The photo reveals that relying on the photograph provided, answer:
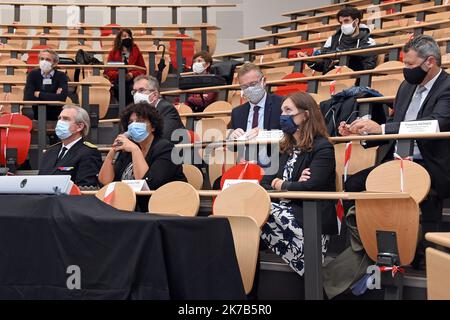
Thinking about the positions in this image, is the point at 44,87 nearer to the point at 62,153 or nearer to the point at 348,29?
the point at 62,153

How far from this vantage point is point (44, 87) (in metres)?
6.64

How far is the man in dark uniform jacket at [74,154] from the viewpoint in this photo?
175 inches

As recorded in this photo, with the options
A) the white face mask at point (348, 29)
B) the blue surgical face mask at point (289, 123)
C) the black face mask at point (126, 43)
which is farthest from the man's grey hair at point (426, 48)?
the black face mask at point (126, 43)

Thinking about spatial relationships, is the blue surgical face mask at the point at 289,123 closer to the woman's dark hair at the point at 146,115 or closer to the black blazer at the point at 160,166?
the black blazer at the point at 160,166

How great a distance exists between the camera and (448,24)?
6.58m

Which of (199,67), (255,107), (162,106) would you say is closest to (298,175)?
(255,107)

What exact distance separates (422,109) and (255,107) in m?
1.26

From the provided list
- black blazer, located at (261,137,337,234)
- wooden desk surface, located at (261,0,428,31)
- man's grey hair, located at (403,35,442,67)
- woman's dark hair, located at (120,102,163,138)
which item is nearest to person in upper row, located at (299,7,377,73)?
wooden desk surface, located at (261,0,428,31)

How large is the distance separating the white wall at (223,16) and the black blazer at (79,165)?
6.64 metres

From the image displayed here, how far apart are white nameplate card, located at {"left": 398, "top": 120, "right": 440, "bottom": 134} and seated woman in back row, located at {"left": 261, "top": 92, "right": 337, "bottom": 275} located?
0.35 metres

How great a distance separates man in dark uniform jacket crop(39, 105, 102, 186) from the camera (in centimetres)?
446

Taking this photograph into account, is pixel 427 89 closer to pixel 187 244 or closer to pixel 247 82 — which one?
pixel 247 82

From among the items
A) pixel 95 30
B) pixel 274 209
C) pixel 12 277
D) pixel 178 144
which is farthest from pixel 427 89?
pixel 95 30

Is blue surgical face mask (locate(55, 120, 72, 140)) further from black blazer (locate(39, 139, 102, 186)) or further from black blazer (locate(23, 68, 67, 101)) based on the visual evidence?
black blazer (locate(23, 68, 67, 101))
